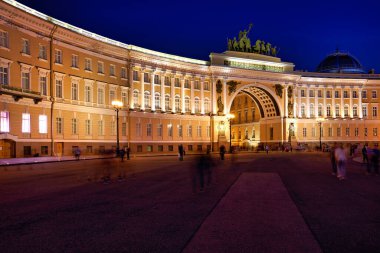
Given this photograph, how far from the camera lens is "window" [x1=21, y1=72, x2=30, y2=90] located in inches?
1606

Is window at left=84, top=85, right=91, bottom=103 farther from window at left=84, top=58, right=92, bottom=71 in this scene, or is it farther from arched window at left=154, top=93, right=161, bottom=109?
arched window at left=154, top=93, right=161, bottom=109

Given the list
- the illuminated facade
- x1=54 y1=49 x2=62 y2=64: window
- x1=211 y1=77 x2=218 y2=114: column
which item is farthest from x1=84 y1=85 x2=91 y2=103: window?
x1=211 y1=77 x2=218 y2=114: column

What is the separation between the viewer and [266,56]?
264 feet

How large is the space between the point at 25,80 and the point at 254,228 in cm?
3733

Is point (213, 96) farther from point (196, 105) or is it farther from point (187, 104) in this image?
point (187, 104)

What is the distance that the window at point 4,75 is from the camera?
124ft

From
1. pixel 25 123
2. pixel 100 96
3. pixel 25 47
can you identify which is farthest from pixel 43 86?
pixel 100 96

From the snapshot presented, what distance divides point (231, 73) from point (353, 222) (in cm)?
6670

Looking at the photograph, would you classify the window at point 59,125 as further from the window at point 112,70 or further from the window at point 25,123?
the window at point 112,70

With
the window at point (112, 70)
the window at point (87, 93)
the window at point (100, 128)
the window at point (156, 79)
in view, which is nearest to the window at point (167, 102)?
the window at point (156, 79)

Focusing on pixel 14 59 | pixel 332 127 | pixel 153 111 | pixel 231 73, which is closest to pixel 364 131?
pixel 332 127

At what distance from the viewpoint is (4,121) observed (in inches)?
1487

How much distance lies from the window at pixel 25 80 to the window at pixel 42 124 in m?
3.45

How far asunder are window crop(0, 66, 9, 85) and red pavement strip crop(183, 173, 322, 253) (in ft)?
101
